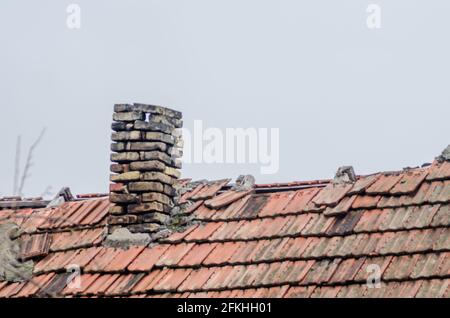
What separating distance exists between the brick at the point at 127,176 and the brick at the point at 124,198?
0.55 feet

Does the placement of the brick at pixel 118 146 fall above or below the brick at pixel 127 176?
above

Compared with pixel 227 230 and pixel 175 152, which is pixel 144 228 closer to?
pixel 227 230

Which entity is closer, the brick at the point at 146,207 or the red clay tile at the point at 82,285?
the red clay tile at the point at 82,285

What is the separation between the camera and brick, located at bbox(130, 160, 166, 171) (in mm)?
14875

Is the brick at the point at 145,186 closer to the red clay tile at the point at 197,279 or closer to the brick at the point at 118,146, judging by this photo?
the brick at the point at 118,146

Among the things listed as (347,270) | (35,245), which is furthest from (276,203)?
(35,245)

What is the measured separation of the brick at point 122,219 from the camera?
48.2ft

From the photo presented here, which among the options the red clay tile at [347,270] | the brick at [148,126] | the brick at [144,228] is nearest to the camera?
the red clay tile at [347,270]

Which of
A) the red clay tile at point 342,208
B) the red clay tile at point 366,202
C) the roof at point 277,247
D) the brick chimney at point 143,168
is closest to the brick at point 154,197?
Result: the brick chimney at point 143,168

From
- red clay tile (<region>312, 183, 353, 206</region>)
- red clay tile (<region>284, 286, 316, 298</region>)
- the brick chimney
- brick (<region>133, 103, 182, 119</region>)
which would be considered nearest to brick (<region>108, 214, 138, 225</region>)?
the brick chimney

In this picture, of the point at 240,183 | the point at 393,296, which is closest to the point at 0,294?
the point at 240,183

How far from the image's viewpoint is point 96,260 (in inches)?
567

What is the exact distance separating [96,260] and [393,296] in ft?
11.8
